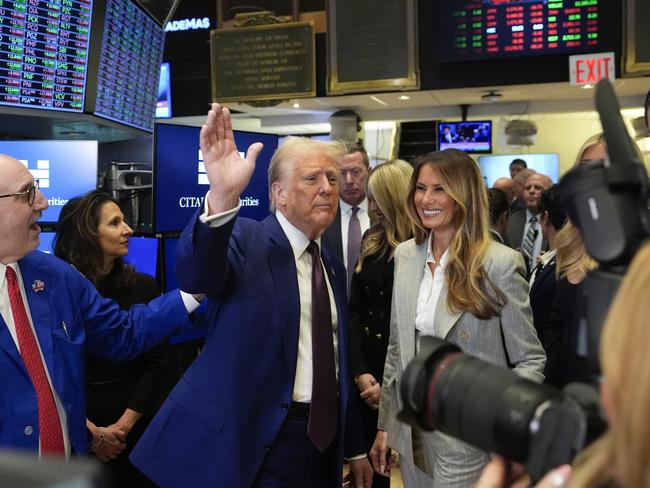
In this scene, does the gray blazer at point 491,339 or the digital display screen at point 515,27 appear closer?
the gray blazer at point 491,339

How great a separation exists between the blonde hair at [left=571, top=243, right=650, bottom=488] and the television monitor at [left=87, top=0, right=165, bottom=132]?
352 cm

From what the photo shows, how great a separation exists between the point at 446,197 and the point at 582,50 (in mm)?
4428

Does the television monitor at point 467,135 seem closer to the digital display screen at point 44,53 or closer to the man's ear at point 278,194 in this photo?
the digital display screen at point 44,53

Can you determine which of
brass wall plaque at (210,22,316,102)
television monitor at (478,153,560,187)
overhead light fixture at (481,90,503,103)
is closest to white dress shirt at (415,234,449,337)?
brass wall plaque at (210,22,316,102)

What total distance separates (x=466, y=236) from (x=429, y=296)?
9.4 inches

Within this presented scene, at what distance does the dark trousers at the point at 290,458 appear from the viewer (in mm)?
1986

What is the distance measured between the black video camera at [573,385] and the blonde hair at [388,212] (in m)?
2.03

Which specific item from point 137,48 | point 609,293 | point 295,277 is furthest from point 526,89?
point 609,293

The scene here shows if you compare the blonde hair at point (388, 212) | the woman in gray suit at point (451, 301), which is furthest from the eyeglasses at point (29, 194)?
the blonde hair at point (388, 212)

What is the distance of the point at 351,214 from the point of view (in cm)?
393

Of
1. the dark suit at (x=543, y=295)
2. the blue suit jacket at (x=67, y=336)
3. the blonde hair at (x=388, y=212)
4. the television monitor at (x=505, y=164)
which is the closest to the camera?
the blue suit jacket at (x=67, y=336)

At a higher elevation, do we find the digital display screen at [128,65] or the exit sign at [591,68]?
the exit sign at [591,68]

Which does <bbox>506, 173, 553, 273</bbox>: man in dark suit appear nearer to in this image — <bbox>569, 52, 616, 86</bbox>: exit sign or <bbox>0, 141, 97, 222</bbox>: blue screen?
<bbox>569, 52, 616, 86</bbox>: exit sign

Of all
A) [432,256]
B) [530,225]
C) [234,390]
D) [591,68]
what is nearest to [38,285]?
[234,390]
